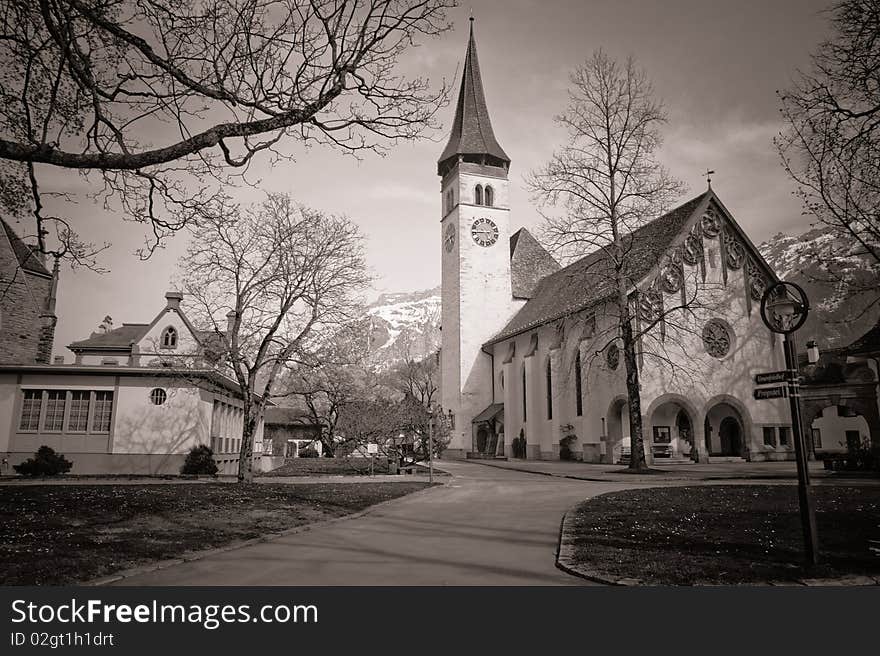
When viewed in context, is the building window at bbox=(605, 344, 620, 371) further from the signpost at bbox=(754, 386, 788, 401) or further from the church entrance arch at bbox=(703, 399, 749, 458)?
the signpost at bbox=(754, 386, 788, 401)

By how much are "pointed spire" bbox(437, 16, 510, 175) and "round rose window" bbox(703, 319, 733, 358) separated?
27386 mm

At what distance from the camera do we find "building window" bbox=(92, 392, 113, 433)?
26.9 m

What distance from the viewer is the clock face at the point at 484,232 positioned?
5266 cm

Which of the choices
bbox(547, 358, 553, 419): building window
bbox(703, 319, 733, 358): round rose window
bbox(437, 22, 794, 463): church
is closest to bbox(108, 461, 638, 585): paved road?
bbox(437, 22, 794, 463): church

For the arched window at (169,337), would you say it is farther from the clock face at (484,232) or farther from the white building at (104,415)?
the clock face at (484,232)

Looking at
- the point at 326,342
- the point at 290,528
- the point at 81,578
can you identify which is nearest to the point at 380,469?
the point at 326,342

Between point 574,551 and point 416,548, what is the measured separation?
2.12 metres

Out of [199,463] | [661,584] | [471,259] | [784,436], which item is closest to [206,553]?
[661,584]

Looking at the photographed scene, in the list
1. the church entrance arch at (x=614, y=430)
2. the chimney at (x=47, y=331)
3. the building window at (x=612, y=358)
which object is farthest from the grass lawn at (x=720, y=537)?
the chimney at (x=47, y=331)

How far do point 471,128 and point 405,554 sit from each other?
52.3 metres

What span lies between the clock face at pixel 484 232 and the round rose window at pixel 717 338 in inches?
897

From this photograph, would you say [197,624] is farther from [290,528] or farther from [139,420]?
[139,420]

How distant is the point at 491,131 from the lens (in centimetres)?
5631

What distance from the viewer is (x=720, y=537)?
860 centimetres
